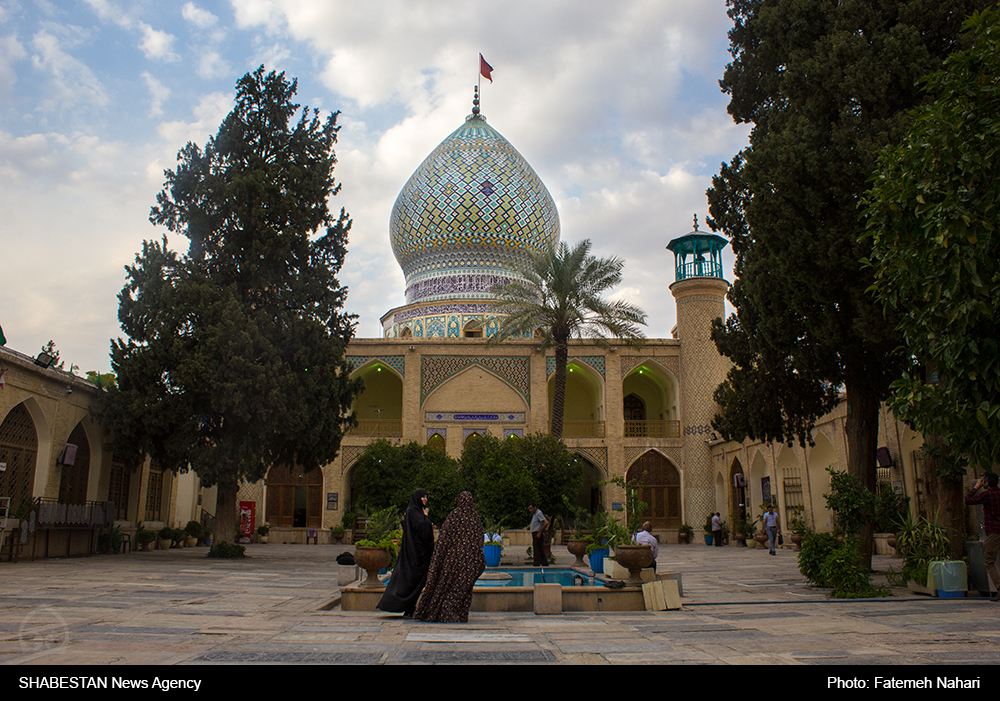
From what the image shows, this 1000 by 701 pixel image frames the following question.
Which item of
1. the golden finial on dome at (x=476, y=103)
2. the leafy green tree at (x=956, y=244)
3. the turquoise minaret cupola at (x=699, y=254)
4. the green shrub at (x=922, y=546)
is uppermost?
the golden finial on dome at (x=476, y=103)

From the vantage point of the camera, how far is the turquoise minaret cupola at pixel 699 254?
24.8 metres

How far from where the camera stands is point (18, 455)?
480 inches

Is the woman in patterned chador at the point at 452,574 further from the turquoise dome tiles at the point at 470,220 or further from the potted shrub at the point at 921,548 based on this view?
the turquoise dome tiles at the point at 470,220

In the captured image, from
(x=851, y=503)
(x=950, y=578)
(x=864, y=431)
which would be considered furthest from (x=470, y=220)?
(x=950, y=578)

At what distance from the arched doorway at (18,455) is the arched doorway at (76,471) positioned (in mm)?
537

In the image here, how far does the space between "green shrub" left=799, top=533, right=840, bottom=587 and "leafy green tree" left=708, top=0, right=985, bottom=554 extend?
Result: 3.63 feet

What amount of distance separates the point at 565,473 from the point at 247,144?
8653 millimetres

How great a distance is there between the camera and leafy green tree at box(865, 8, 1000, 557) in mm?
5062

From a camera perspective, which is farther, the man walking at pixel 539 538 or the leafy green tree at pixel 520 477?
the leafy green tree at pixel 520 477

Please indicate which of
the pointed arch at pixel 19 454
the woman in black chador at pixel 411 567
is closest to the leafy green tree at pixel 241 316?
the pointed arch at pixel 19 454

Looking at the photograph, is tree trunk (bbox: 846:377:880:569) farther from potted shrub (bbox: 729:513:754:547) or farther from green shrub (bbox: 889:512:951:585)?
potted shrub (bbox: 729:513:754:547)

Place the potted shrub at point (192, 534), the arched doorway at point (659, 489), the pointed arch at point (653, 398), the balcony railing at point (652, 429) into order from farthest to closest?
the pointed arch at point (653, 398), the balcony railing at point (652, 429), the arched doorway at point (659, 489), the potted shrub at point (192, 534)
